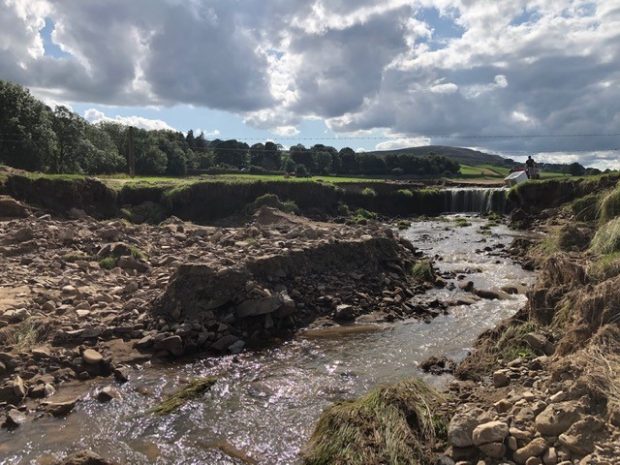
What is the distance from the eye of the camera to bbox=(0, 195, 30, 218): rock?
2434 centimetres

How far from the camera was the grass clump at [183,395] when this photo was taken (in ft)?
30.6

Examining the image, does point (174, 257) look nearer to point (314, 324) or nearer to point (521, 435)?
point (314, 324)

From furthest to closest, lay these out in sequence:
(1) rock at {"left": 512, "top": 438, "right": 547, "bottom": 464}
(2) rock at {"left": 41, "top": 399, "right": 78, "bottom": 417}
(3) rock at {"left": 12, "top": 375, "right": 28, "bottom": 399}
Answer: (3) rock at {"left": 12, "top": 375, "right": 28, "bottom": 399} → (2) rock at {"left": 41, "top": 399, "right": 78, "bottom": 417} → (1) rock at {"left": 512, "top": 438, "right": 547, "bottom": 464}

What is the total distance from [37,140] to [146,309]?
38.8 meters

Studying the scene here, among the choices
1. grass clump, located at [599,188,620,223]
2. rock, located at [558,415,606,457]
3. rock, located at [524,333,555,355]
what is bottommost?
rock, located at [524,333,555,355]

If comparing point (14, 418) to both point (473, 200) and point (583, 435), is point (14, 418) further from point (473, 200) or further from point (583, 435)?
point (473, 200)

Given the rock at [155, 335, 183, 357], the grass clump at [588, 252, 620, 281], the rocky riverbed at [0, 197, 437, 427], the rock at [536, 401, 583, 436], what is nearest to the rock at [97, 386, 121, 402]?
the rocky riverbed at [0, 197, 437, 427]

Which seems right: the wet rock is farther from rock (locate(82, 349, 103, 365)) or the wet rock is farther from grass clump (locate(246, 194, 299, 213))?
grass clump (locate(246, 194, 299, 213))

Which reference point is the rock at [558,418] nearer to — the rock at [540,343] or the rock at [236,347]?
the rock at [540,343]

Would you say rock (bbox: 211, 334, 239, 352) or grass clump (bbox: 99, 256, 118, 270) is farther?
grass clump (bbox: 99, 256, 118, 270)

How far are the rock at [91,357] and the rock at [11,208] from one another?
16333mm

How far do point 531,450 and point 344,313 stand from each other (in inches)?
378

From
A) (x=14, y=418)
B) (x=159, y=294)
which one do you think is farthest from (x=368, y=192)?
(x=14, y=418)

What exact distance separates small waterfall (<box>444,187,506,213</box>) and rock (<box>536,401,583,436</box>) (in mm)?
47432
